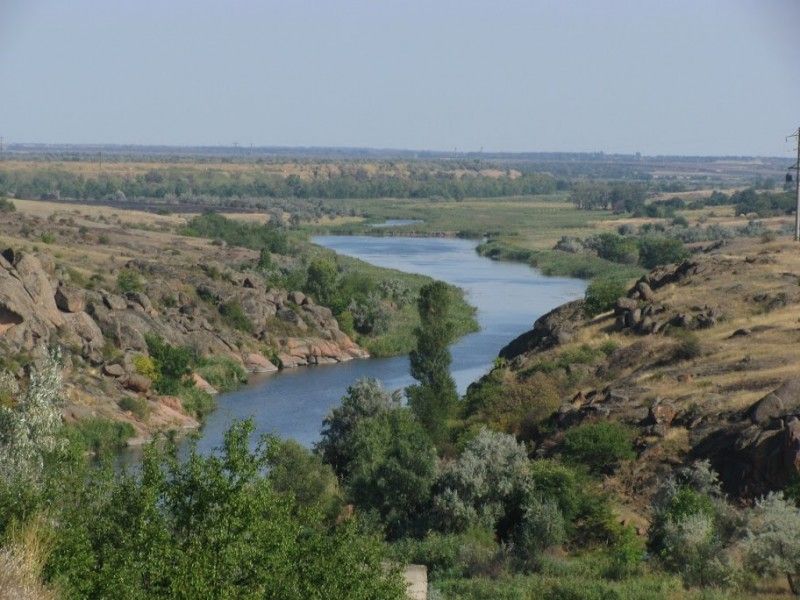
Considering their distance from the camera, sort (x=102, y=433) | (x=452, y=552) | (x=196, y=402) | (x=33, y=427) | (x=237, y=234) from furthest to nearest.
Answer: (x=237, y=234) < (x=196, y=402) < (x=102, y=433) < (x=33, y=427) < (x=452, y=552)

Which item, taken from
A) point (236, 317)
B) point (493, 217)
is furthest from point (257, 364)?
point (493, 217)

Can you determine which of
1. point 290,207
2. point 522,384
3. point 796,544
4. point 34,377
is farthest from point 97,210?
point 796,544

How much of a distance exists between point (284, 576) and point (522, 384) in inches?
728

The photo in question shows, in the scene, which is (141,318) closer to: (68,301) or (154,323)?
(154,323)

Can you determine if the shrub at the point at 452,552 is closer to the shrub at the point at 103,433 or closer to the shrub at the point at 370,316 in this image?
the shrub at the point at 103,433

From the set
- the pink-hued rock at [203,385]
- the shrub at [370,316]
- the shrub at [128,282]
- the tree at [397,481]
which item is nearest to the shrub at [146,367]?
the pink-hued rock at [203,385]

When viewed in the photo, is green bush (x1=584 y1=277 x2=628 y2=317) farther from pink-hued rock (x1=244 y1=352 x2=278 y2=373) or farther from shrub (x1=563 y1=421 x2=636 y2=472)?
shrub (x1=563 y1=421 x2=636 y2=472)

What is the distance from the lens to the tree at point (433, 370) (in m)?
28.6

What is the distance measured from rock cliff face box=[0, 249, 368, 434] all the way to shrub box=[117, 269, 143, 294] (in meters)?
0.28

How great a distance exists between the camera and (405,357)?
47156 mm

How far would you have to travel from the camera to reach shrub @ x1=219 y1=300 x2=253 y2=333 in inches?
1811

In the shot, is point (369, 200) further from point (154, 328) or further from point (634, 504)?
point (634, 504)

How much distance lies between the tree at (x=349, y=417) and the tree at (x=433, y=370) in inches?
25.3

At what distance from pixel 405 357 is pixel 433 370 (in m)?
16.1
